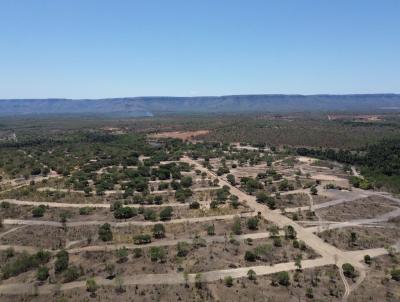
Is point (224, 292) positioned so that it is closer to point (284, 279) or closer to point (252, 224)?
point (284, 279)

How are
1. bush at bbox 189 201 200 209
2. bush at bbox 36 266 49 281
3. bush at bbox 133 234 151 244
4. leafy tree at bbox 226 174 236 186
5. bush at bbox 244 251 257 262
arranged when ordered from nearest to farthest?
1. bush at bbox 36 266 49 281
2. bush at bbox 244 251 257 262
3. bush at bbox 133 234 151 244
4. bush at bbox 189 201 200 209
5. leafy tree at bbox 226 174 236 186

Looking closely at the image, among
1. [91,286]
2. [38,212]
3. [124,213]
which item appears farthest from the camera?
[38,212]

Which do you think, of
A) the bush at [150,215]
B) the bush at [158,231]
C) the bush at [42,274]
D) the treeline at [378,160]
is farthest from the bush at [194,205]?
the treeline at [378,160]

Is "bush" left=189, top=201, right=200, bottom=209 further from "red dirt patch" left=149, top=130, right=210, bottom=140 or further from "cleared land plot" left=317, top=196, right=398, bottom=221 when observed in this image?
"red dirt patch" left=149, top=130, right=210, bottom=140

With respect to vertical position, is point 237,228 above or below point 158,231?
above

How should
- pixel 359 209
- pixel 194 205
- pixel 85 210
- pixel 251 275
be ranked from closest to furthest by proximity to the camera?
1. pixel 251 275
2. pixel 85 210
3. pixel 359 209
4. pixel 194 205

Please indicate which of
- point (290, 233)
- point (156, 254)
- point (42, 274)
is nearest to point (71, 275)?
point (42, 274)

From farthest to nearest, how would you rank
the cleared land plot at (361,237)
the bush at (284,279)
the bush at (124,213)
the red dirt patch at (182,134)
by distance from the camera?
the red dirt patch at (182,134) < the bush at (124,213) < the cleared land plot at (361,237) < the bush at (284,279)

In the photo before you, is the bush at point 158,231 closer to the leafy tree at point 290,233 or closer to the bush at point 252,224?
the bush at point 252,224

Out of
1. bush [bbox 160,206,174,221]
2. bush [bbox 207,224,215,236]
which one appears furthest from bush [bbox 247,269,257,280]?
bush [bbox 160,206,174,221]

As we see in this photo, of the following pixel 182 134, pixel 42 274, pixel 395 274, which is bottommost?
pixel 182 134
